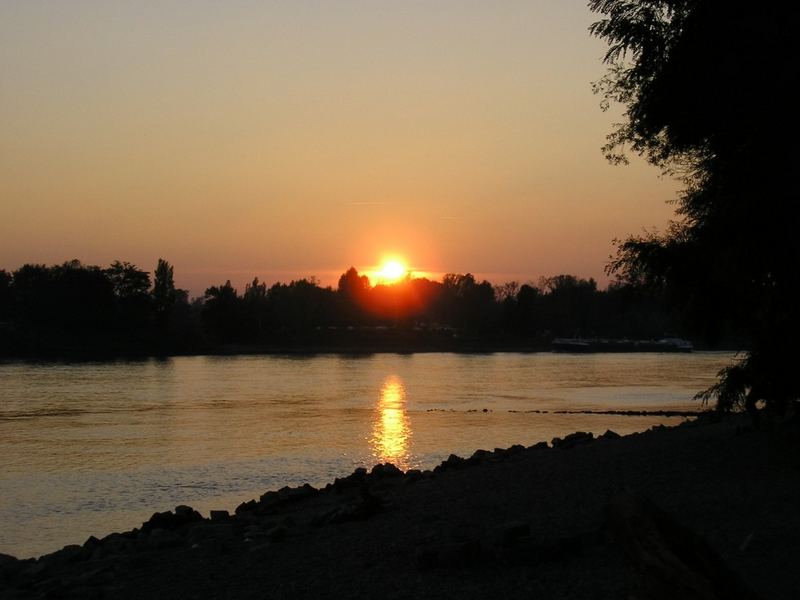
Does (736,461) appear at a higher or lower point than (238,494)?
higher

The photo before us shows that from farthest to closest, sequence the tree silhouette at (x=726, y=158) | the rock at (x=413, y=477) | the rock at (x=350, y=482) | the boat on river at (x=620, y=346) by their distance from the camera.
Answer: the boat on river at (x=620, y=346)
the rock at (x=350, y=482)
the rock at (x=413, y=477)
the tree silhouette at (x=726, y=158)

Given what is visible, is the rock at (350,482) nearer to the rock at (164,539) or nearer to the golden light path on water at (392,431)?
the rock at (164,539)

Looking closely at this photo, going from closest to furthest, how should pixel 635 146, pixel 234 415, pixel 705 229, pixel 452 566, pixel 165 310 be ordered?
pixel 452 566 < pixel 705 229 < pixel 635 146 < pixel 234 415 < pixel 165 310

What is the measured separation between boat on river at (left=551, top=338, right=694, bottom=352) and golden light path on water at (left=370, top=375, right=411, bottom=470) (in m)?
97.6

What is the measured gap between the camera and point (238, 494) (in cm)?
2344

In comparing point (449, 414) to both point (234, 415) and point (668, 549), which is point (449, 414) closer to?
point (234, 415)

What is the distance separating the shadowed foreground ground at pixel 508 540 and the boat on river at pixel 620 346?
140 m

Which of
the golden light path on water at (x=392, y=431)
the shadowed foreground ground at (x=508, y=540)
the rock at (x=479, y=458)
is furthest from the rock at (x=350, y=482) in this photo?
the golden light path on water at (x=392, y=431)

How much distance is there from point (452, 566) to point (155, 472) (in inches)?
710

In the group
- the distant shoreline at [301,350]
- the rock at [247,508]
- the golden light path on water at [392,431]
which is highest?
the distant shoreline at [301,350]

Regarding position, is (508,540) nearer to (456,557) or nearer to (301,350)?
(456,557)

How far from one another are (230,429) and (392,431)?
22.3ft

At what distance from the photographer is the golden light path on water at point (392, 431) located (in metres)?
30.4

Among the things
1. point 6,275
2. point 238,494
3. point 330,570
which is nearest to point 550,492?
point 330,570
